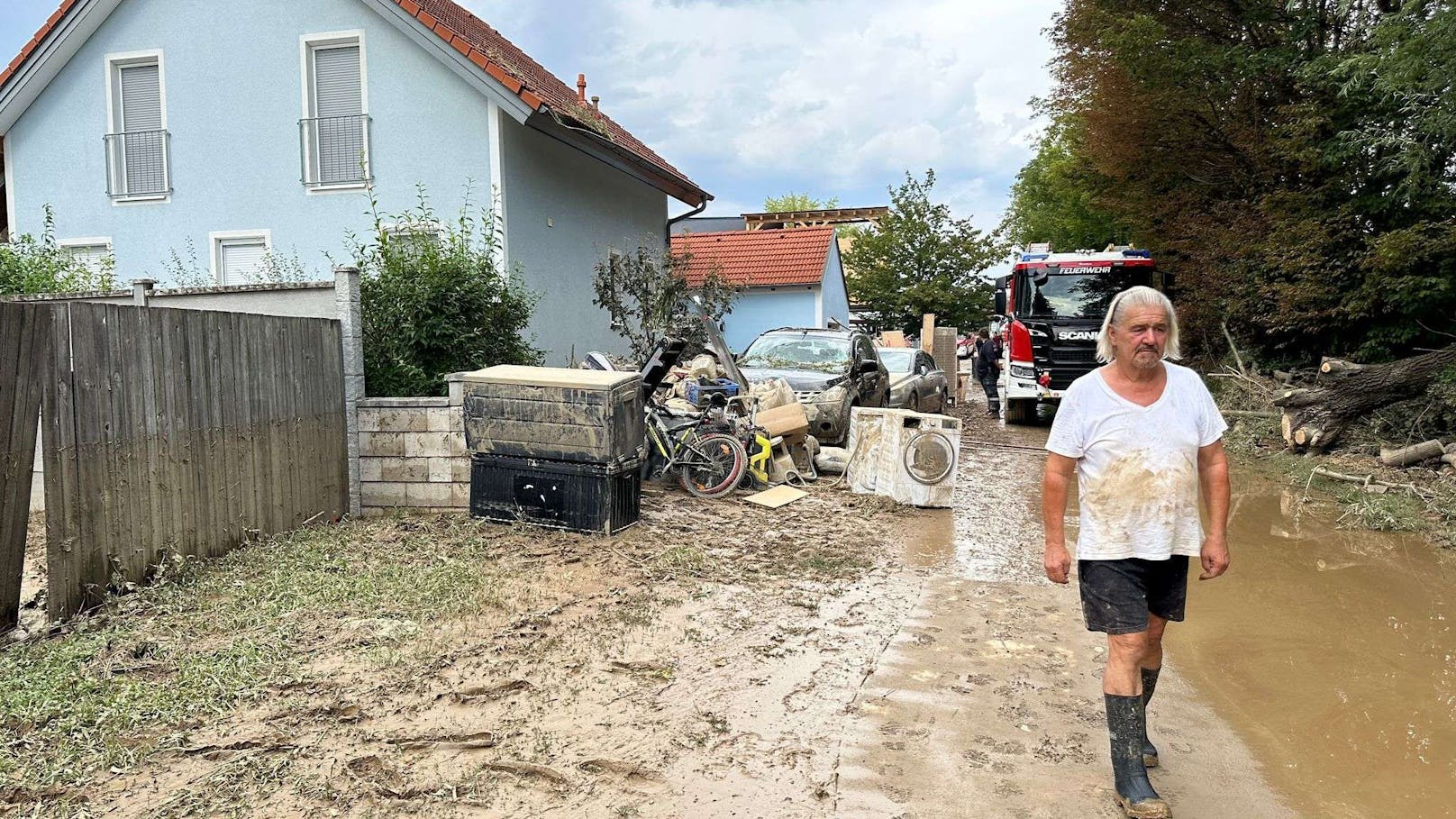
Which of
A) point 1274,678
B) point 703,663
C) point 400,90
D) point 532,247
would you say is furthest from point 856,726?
point 400,90

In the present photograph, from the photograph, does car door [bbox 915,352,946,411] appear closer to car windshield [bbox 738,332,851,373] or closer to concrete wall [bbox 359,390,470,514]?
car windshield [bbox 738,332,851,373]

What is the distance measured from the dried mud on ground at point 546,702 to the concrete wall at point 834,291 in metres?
22.6

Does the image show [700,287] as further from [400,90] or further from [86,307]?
[86,307]

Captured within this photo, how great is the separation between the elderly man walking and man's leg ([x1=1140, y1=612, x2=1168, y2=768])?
0.04 metres

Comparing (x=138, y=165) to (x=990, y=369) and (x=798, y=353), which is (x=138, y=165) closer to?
(x=798, y=353)

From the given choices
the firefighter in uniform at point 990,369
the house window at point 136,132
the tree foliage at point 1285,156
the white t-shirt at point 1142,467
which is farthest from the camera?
the firefighter in uniform at point 990,369

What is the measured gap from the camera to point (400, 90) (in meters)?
13.9

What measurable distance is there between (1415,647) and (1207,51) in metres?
14.5

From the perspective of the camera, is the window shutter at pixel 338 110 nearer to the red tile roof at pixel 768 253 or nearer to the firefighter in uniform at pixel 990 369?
the firefighter in uniform at pixel 990 369

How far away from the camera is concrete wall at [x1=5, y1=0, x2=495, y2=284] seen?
45.3 feet

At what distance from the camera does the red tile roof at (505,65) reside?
12930mm

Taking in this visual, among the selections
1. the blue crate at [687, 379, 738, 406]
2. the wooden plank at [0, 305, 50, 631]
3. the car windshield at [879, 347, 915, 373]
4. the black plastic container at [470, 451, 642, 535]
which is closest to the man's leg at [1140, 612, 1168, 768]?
the black plastic container at [470, 451, 642, 535]

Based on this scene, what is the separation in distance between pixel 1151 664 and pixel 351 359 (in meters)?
6.66

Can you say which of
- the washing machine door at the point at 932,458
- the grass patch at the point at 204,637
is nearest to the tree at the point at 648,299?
the washing machine door at the point at 932,458
